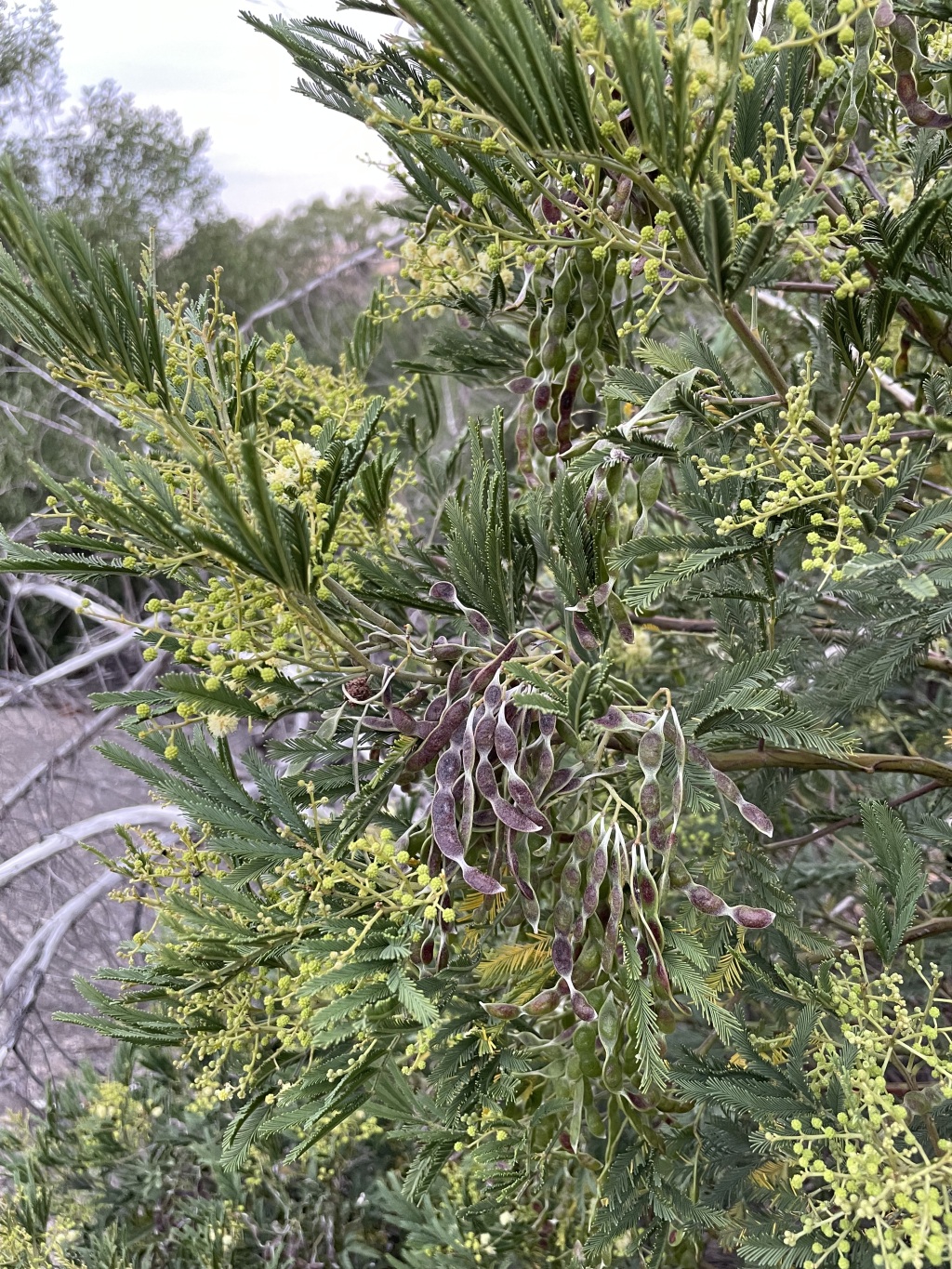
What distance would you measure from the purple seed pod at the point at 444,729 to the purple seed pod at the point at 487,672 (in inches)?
0.4

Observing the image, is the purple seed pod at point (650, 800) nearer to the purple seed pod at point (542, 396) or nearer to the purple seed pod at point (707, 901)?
the purple seed pod at point (707, 901)

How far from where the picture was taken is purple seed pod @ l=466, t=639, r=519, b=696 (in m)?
0.55

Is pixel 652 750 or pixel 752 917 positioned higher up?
pixel 652 750

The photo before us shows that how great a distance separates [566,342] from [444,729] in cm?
34

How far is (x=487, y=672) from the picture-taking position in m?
0.56

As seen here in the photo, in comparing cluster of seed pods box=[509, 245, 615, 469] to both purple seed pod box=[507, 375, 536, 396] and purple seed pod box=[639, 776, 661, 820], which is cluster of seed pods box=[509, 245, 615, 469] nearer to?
purple seed pod box=[507, 375, 536, 396]

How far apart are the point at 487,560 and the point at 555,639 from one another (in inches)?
3.2

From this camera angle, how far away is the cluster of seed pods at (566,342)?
63 cm

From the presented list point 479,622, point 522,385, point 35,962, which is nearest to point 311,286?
point 35,962

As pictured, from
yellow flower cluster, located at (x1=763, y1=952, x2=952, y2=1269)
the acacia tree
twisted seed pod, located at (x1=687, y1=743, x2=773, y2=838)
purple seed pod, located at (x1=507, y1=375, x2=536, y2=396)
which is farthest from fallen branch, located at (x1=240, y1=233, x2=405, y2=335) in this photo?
yellow flower cluster, located at (x1=763, y1=952, x2=952, y2=1269)

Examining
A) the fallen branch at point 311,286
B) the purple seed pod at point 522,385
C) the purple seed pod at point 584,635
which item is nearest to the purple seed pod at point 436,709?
the purple seed pod at point 584,635

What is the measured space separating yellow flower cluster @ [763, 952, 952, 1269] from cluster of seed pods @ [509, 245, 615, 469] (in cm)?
49

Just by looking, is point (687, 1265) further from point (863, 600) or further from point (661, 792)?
point (863, 600)

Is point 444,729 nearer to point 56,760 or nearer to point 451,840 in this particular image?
point 451,840
